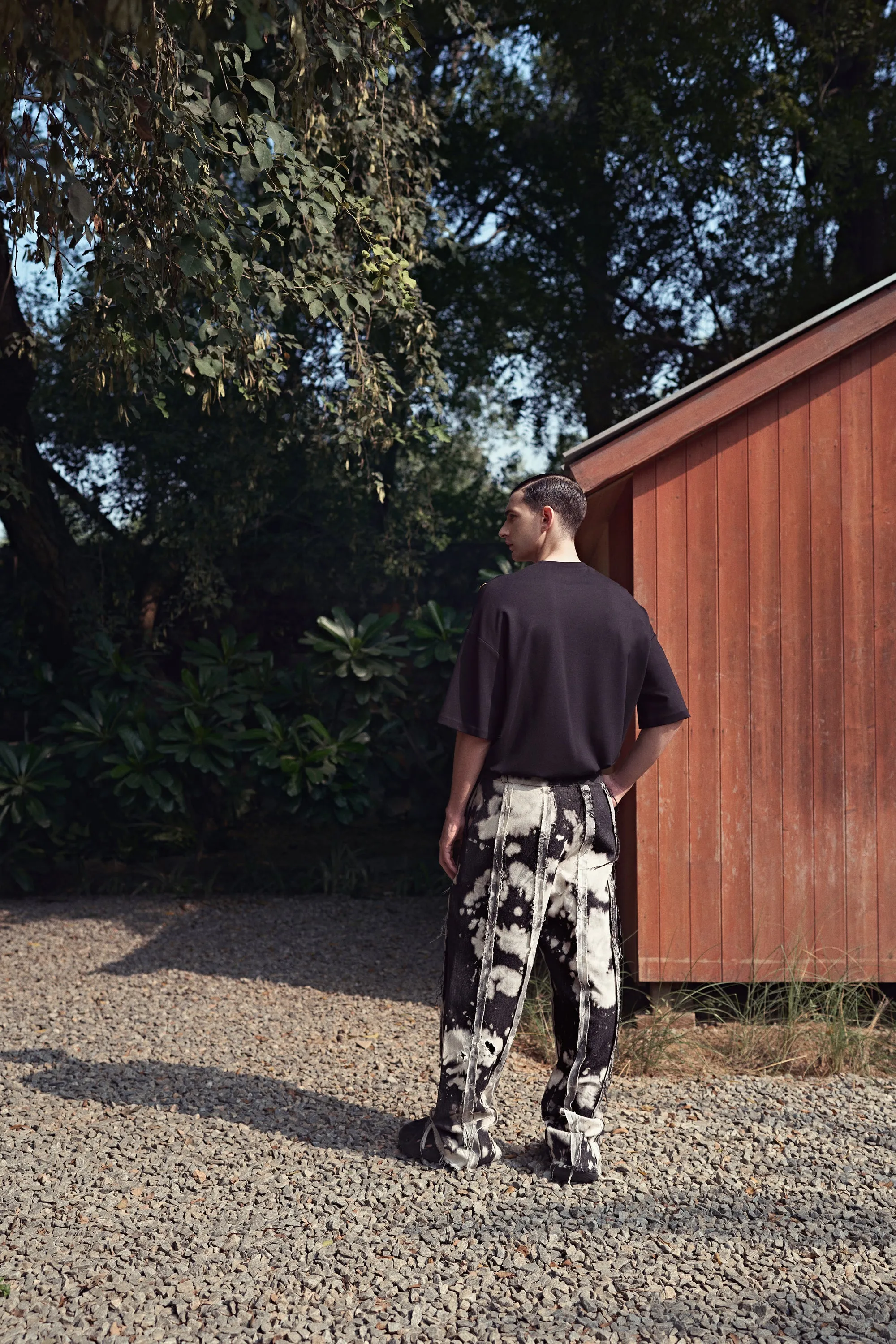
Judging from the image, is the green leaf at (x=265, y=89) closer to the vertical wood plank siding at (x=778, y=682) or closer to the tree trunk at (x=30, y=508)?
the vertical wood plank siding at (x=778, y=682)

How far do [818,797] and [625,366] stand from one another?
7538 millimetres

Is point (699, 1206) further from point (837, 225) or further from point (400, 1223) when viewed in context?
point (837, 225)

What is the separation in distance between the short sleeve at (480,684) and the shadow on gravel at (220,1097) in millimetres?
1436

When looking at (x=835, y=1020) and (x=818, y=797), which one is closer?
(x=835, y=1020)

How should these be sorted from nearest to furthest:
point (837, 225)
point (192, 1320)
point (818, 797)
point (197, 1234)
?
1. point (192, 1320)
2. point (197, 1234)
3. point (818, 797)
4. point (837, 225)

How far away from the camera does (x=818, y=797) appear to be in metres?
4.88

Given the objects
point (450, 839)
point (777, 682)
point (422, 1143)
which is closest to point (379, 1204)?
point (422, 1143)

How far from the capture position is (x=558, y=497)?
10.3 feet

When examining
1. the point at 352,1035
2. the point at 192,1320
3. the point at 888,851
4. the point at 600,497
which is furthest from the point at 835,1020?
the point at 192,1320

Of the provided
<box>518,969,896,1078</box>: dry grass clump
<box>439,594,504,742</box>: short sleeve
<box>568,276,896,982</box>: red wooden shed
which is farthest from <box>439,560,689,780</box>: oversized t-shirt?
<box>568,276,896,982</box>: red wooden shed

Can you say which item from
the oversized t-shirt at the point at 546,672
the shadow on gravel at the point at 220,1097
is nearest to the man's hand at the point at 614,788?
the oversized t-shirt at the point at 546,672

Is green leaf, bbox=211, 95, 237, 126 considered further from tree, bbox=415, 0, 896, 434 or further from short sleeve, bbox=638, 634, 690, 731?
tree, bbox=415, 0, 896, 434

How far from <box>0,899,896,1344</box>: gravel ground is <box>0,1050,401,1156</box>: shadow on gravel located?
0.01 meters

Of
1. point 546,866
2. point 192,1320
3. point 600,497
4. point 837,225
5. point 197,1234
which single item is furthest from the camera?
point 837,225
